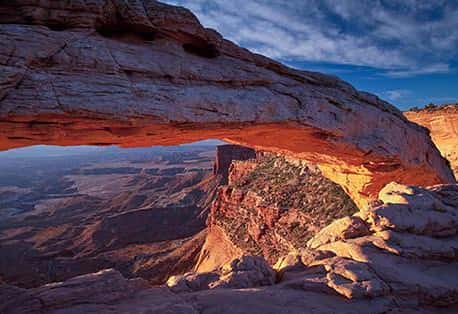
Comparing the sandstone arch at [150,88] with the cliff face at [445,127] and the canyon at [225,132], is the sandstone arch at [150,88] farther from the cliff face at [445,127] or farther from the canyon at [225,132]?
the cliff face at [445,127]

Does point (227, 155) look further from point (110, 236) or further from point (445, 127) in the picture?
point (445, 127)

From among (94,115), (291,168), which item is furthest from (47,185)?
(94,115)

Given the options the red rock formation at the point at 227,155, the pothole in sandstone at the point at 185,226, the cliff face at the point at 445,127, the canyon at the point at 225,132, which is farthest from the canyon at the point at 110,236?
the cliff face at the point at 445,127

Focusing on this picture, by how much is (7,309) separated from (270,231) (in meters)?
22.1

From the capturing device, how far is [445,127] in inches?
985

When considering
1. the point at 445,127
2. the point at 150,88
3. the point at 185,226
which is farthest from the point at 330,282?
the point at 185,226

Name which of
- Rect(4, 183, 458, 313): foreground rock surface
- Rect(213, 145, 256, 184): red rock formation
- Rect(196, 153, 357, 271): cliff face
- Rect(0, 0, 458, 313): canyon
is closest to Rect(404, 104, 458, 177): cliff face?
Rect(196, 153, 357, 271): cliff face

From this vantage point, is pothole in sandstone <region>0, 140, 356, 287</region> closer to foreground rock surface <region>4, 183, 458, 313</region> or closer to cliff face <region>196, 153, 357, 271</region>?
cliff face <region>196, 153, 357, 271</region>

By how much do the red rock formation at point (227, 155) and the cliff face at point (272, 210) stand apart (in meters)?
29.2

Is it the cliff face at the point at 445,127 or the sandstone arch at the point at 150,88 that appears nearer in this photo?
the sandstone arch at the point at 150,88

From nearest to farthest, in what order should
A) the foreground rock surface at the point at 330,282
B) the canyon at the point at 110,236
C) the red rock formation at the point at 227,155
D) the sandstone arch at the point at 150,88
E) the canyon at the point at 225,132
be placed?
1. the foreground rock surface at the point at 330,282
2. the canyon at the point at 225,132
3. the sandstone arch at the point at 150,88
4. the canyon at the point at 110,236
5. the red rock formation at the point at 227,155

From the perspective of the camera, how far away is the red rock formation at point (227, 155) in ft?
221

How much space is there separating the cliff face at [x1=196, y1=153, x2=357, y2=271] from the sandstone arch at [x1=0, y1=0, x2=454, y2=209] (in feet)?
33.1

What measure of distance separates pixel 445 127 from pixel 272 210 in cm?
1643
